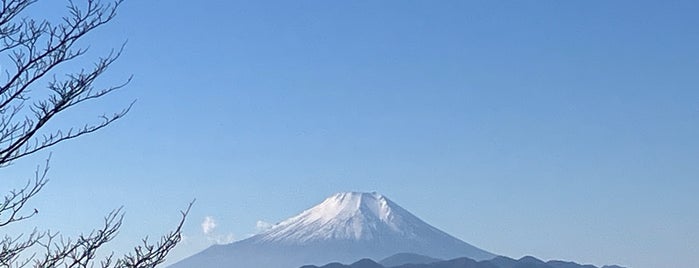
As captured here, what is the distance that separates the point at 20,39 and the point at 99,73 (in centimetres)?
59

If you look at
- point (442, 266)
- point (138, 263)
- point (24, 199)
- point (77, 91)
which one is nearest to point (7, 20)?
point (77, 91)

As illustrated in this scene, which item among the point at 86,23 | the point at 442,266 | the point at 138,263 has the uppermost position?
the point at 442,266

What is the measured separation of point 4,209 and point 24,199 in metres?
0.16

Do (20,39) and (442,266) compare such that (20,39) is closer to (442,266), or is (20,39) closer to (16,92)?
(16,92)

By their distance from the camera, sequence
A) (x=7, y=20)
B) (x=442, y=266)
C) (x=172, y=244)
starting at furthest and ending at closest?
(x=442, y=266)
(x=172, y=244)
(x=7, y=20)

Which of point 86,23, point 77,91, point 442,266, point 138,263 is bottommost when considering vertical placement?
point 138,263

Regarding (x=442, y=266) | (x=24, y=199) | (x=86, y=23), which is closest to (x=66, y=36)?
(x=86, y=23)

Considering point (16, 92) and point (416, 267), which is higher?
point (416, 267)

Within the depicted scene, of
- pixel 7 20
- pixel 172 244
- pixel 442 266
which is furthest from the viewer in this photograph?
pixel 442 266

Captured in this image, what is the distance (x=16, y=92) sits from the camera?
8539 mm

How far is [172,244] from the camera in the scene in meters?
9.14

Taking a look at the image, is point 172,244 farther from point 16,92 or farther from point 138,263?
point 16,92

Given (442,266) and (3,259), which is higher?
(442,266)

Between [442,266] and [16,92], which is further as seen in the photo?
[442,266]
